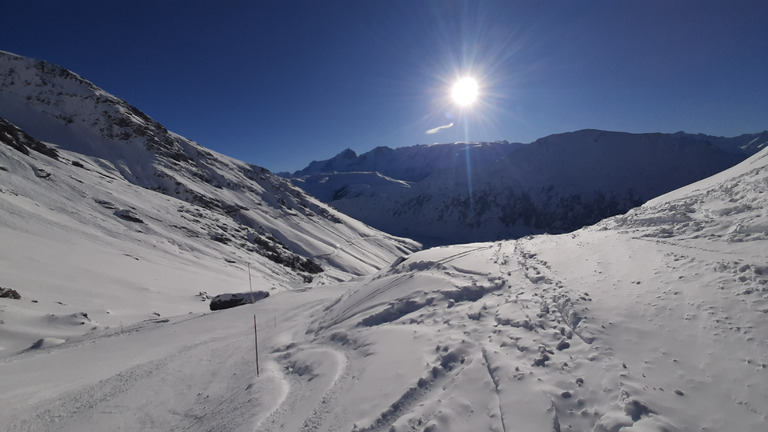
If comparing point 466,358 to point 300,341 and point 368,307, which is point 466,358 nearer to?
point 368,307

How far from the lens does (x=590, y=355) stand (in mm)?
6051

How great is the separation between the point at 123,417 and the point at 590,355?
10.1 metres

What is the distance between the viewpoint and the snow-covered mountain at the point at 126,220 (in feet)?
58.0

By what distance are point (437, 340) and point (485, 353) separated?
1.36 m

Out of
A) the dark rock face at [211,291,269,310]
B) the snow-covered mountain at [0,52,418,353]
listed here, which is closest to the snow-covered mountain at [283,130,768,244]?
the snow-covered mountain at [0,52,418,353]

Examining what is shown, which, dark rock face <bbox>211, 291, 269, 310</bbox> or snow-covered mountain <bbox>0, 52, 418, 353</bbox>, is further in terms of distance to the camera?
dark rock face <bbox>211, 291, 269, 310</bbox>

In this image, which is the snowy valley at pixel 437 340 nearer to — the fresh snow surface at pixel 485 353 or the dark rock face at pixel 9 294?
the fresh snow surface at pixel 485 353

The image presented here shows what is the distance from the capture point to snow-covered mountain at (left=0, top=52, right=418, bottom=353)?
696 inches

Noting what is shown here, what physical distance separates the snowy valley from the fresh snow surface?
0.04 metres

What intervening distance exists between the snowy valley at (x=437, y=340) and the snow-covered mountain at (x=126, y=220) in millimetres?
284

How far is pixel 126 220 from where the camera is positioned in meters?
32.8

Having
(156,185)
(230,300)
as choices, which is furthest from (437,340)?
(156,185)

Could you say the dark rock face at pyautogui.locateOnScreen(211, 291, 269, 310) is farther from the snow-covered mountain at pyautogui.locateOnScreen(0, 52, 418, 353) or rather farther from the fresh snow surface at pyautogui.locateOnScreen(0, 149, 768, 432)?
the fresh snow surface at pyautogui.locateOnScreen(0, 149, 768, 432)

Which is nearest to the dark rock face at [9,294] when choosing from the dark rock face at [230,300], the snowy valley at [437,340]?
the snowy valley at [437,340]
